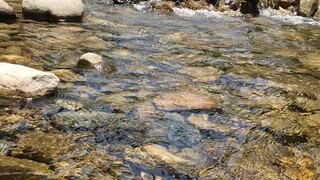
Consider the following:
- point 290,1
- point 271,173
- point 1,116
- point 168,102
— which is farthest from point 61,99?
point 290,1

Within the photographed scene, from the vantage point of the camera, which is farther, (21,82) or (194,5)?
(194,5)

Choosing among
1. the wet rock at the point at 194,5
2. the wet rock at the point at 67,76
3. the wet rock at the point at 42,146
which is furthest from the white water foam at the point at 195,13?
the wet rock at the point at 42,146

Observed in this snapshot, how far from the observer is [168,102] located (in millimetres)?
3965

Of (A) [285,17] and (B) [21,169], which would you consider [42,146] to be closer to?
(B) [21,169]

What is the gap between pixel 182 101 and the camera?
4.03m

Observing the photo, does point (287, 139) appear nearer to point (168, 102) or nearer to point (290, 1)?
point (168, 102)

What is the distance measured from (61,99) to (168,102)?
110cm

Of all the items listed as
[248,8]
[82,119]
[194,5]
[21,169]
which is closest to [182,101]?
[82,119]

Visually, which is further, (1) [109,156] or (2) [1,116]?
(2) [1,116]

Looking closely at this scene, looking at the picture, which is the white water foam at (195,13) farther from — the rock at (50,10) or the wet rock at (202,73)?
the wet rock at (202,73)

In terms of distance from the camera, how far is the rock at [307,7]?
42.5 feet

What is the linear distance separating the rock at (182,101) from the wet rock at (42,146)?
117cm

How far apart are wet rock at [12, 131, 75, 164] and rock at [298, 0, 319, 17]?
1183 centimetres

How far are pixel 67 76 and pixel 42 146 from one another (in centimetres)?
180
